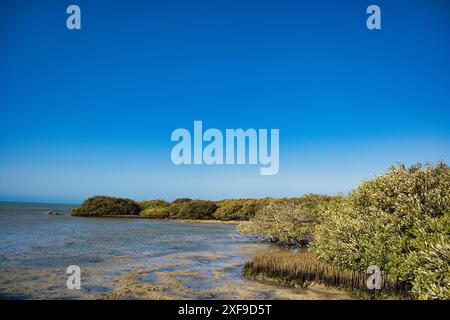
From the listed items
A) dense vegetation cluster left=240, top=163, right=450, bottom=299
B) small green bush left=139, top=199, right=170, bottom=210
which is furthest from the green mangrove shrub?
small green bush left=139, top=199, right=170, bottom=210

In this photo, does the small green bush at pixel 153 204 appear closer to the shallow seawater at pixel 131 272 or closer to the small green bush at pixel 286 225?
the small green bush at pixel 286 225

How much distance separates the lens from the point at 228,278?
51.2ft

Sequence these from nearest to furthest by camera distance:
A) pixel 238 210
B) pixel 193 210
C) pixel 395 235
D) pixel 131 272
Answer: pixel 395 235 → pixel 131 272 → pixel 238 210 → pixel 193 210

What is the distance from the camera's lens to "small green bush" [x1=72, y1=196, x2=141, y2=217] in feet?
216

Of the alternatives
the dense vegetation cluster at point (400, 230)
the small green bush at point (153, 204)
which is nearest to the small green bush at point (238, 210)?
the small green bush at point (153, 204)

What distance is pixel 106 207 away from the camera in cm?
6838

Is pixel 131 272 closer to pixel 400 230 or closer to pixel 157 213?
pixel 400 230

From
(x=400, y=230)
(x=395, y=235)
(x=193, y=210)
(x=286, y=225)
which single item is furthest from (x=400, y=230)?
(x=193, y=210)

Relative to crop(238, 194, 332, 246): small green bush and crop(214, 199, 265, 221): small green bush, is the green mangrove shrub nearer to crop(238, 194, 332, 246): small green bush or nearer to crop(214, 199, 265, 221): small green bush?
crop(238, 194, 332, 246): small green bush

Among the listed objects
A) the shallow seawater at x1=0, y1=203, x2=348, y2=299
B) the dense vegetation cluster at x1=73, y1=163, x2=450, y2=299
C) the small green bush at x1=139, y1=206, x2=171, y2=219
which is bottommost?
the small green bush at x1=139, y1=206, x2=171, y2=219
